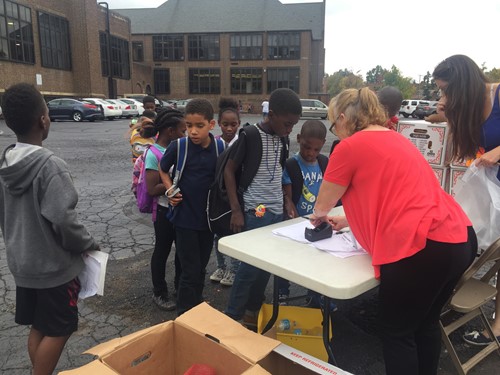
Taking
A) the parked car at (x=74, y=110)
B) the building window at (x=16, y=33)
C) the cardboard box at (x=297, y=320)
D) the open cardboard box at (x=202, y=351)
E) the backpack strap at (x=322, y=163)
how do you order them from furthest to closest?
the building window at (x=16, y=33) → the parked car at (x=74, y=110) → the backpack strap at (x=322, y=163) → the cardboard box at (x=297, y=320) → the open cardboard box at (x=202, y=351)

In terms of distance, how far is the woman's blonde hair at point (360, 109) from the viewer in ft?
6.08

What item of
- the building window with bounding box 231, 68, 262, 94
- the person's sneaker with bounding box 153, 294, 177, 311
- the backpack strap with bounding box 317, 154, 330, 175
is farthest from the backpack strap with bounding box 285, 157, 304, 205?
the building window with bounding box 231, 68, 262, 94

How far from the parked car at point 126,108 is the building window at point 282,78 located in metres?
22.0

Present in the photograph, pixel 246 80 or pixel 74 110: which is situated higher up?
pixel 246 80

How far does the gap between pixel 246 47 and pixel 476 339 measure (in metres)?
47.1

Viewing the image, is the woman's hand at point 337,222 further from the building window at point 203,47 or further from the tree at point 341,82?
the tree at point 341,82

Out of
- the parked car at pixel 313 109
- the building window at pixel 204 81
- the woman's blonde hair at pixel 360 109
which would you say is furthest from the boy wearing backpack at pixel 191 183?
the building window at pixel 204 81

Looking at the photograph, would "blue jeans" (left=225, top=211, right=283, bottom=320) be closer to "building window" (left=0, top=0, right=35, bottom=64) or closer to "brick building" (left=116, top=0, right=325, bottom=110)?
"building window" (left=0, top=0, right=35, bottom=64)

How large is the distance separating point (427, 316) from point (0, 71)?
29089 mm

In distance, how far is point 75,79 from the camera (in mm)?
31922

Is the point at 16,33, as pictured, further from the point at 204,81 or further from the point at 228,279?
the point at 228,279

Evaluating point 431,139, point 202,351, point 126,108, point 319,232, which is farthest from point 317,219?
point 126,108

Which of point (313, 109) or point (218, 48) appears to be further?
point (218, 48)

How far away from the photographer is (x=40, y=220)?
75.1 inches
